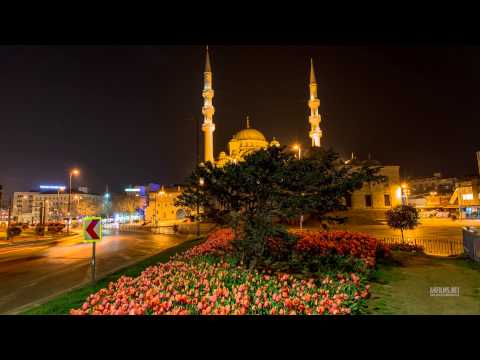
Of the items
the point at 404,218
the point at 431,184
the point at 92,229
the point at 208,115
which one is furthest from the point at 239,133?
the point at 431,184

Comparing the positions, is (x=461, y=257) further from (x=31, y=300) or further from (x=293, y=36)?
(x=31, y=300)

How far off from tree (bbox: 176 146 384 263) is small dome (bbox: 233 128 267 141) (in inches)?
2033

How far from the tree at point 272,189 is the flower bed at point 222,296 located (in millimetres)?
1184

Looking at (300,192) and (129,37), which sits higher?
(129,37)

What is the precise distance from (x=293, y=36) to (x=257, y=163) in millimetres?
4649

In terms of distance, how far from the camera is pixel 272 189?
784 cm

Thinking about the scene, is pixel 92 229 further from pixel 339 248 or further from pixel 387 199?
pixel 387 199

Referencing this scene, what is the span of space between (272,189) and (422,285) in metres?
4.74

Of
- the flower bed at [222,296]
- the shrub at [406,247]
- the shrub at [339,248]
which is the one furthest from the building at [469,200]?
the flower bed at [222,296]

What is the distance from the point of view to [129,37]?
3.36 m

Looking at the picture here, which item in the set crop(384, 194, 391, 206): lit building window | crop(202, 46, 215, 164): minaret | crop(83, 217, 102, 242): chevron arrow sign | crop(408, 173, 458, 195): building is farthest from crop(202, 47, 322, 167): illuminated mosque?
crop(408, 173, 458, 195): building
